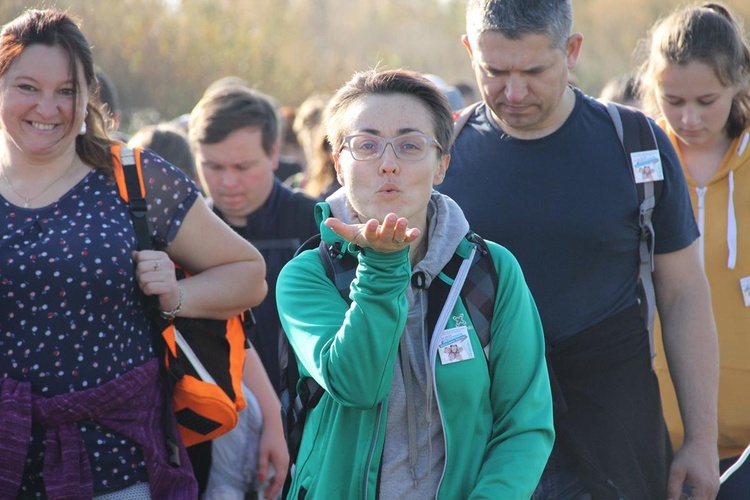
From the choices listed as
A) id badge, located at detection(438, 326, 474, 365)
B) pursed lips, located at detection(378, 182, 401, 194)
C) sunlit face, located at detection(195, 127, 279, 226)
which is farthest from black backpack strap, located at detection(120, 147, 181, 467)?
sunlit face, located at detection(195, 127, 279, 226)

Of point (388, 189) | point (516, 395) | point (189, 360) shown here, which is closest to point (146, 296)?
point (189, 360)

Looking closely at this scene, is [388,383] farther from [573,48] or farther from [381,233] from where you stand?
[573,48]

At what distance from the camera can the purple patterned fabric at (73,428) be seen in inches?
116

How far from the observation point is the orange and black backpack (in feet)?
10.6

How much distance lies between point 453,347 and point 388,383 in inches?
8.5

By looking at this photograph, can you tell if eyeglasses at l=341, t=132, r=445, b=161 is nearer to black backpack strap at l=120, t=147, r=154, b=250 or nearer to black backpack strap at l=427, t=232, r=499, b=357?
black backpack strap at l=427, t=232, r=499, b=357

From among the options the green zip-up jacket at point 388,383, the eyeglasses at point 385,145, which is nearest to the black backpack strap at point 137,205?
the green zip-up jacket at point 388,383

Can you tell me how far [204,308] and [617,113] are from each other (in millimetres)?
1527

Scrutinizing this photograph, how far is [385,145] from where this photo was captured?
2643 millimetres

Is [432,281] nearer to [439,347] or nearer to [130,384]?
[439,347]

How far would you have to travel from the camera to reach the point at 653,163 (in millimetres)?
3404

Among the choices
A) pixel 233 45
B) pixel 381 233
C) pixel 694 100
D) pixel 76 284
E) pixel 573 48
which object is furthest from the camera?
pixel 233 45

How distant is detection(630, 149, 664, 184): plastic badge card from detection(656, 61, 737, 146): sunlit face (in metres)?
0.89

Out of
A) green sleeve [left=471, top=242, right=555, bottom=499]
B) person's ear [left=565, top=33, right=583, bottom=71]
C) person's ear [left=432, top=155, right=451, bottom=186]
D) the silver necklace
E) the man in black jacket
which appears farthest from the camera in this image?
the man in black jacket
